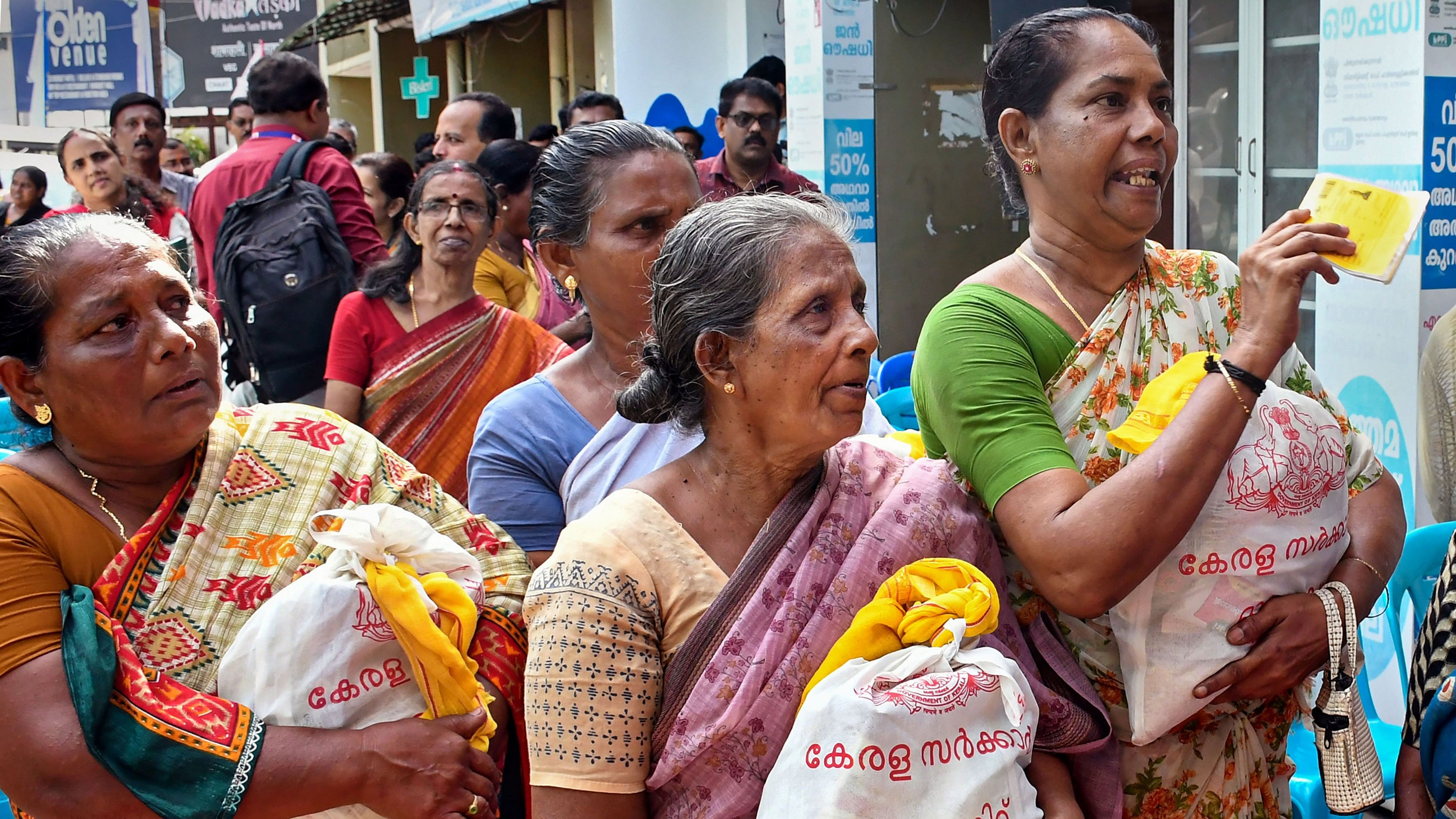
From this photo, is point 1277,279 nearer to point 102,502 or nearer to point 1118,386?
point 1118,386

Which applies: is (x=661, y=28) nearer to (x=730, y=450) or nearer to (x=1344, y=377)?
(x=1344, y=377)

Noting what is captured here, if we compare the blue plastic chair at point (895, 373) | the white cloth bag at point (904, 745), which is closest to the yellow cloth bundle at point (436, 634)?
the white cloth bag at point (904, 745)

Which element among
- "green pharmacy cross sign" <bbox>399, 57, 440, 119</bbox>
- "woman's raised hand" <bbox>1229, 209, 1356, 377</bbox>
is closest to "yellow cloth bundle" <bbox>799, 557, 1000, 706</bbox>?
"woman's raised hand" <bbox>1229, 209, 1356, 377</bbox>

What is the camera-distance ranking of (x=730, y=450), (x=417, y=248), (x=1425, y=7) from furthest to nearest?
(x=417, y=248)
(x=1425, y=7)
(x=730, y=450)

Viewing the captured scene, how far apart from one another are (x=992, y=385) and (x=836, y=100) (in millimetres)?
5918

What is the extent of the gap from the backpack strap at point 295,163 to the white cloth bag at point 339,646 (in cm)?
329

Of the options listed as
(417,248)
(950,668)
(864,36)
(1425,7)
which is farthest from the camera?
(864,36)

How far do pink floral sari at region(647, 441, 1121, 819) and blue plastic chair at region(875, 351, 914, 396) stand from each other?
308 centimetres

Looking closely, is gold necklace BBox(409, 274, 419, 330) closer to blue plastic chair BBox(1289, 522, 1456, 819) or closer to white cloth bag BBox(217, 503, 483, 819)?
white cloth bag BBox(217, 503, 483, 819)

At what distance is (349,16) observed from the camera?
16.1m

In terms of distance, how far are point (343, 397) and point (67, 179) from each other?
4.81m

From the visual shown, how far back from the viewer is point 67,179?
25.0ft

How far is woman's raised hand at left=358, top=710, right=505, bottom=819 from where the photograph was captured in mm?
1920

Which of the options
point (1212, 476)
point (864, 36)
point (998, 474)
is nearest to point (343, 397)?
point (998, 474)
